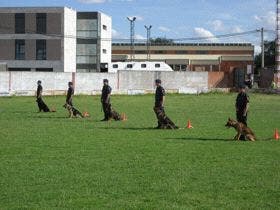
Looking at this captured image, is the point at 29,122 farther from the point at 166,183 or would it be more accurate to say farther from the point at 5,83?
the point at 5,83

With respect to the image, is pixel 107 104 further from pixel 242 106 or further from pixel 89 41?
pixel 89 41

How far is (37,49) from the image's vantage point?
82062mm

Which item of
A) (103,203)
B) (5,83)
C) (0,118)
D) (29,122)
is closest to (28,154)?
(103,203)

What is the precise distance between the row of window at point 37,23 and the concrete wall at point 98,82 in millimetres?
26445

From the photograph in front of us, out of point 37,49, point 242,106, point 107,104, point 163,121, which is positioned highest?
point 37,49

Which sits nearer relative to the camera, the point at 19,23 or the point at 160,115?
the point at 160,115

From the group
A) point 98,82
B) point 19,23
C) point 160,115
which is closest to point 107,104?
point 160,115

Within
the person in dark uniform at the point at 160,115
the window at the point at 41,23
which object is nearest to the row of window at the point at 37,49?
the window at the point at 41,23

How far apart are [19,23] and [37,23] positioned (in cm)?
255

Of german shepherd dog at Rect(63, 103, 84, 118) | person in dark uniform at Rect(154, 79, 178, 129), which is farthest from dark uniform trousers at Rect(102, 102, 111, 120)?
person in dark uniform at Rect(154, 79, 178, 129)

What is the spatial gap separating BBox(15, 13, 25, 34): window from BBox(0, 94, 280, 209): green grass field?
62276mm

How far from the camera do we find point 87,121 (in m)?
26.4

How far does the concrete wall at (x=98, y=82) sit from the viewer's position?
52519 mm

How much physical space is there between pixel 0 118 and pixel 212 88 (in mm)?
38164
